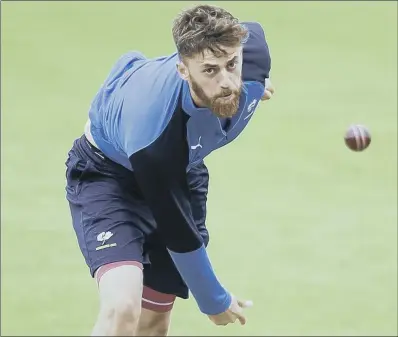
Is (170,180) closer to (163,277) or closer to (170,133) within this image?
(170,133)

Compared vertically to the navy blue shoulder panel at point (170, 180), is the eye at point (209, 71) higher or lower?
higher

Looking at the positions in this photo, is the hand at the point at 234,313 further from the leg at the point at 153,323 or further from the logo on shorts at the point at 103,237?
the leg at the point at 153,323

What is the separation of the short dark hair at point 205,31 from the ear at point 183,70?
0.20 feet

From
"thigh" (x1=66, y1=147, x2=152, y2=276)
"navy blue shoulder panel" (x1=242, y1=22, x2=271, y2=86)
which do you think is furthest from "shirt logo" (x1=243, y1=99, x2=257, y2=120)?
"thigh" (x1=66, y1=147, x2=152, y2=276)

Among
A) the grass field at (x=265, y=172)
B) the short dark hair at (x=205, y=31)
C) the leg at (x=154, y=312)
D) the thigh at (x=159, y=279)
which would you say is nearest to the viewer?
the short dark hair at (x=205, y=31)

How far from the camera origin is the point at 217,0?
688 inches

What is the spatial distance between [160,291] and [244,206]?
369cm

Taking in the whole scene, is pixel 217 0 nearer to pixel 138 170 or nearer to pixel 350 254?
pixel 350 254

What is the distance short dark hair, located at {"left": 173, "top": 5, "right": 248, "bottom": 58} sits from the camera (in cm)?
632

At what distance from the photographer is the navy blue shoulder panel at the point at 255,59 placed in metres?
6.90

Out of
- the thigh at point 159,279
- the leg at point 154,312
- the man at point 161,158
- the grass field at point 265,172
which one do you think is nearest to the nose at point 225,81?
the man at point 161,158

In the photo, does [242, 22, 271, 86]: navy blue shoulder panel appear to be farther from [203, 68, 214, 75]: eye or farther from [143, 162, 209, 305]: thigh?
[143, 162, 209, 305]: thigh

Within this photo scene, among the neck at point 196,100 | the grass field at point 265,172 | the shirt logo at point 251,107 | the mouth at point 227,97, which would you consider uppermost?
the mouth at point 227,97

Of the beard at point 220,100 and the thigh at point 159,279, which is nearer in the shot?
the beard at point 220,100
